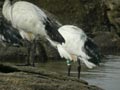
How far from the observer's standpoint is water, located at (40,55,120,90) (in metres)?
14.2

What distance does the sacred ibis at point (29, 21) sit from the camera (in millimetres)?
13125

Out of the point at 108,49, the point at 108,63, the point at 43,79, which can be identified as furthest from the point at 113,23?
the point at 43,79

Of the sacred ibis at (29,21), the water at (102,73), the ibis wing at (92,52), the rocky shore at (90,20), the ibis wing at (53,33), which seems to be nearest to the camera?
the ibis wing at (53,33)

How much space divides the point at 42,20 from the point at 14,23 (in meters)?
0.98

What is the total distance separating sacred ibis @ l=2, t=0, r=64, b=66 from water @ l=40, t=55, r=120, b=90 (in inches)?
85.6

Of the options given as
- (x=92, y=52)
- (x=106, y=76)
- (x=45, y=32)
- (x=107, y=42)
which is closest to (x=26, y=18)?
(x=45, y=32)

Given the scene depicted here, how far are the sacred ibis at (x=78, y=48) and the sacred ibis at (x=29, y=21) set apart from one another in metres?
0.55

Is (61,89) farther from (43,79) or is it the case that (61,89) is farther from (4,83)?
(4,83)

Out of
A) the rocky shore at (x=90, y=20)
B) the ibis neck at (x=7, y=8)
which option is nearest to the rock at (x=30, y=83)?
the ibis neck at (x=7, y=8)

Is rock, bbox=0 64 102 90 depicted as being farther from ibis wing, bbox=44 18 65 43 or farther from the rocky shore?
the rocky shore

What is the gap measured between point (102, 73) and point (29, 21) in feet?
14.7

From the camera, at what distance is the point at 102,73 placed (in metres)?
17.0

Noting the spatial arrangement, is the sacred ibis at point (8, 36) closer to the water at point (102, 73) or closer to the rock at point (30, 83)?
the water at point (102, 73)

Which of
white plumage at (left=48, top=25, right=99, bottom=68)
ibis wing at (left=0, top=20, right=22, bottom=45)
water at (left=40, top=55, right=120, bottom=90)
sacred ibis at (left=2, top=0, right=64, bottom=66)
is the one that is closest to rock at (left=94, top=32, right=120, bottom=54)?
water at (left=40, top=55, right=120, bottom=90)
